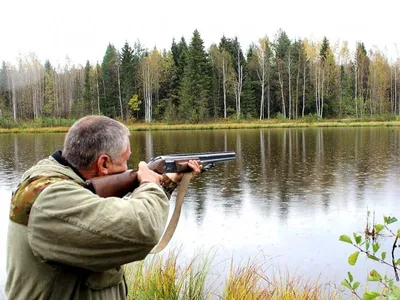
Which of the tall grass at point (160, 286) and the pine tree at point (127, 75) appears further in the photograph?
the pine tree at point (127, 75)

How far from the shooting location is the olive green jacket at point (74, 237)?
1679 mm

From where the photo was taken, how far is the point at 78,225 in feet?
5.49

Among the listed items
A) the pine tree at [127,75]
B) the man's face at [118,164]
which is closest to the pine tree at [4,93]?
the pine tree at [127,75]

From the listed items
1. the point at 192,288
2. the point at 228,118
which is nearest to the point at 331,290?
the point at 192,288

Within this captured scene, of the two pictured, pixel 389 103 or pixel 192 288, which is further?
pixel 389 103

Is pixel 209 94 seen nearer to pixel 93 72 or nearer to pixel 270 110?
pixel 270 110

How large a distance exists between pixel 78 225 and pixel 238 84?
55.3 m

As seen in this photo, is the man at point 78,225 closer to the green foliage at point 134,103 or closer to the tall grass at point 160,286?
the tall grass at point 160,286

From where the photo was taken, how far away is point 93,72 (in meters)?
69.4

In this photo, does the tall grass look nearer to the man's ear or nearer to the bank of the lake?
the man's ear

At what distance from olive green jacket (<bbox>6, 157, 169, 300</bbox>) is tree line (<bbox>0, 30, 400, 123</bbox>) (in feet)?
172

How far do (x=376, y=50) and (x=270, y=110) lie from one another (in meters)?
21.6

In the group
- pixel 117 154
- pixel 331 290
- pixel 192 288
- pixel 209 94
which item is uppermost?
pixel 209 94

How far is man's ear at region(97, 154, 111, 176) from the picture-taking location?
2033 mm
